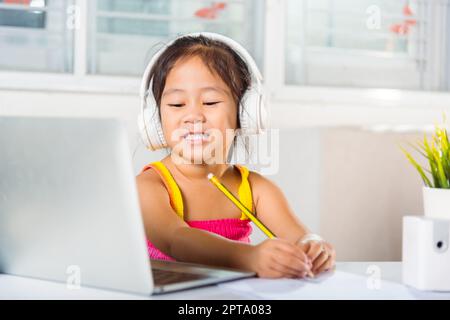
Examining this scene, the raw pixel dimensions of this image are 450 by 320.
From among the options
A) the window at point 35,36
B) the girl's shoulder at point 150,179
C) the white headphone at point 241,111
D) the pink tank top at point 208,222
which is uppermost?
the window at point 35,36

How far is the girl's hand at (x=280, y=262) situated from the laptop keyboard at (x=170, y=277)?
0.27ft

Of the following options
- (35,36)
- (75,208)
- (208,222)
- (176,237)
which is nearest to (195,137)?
(208,222)

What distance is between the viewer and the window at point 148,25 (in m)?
2.49

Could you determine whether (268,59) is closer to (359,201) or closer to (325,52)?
(325,52)

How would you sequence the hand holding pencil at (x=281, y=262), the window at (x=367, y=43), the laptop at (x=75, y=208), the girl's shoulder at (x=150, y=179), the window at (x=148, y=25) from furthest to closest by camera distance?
1. the window at (x=367, y=43)
2. the window at (x=148, y=25)
3. the girl's shoulder at (x=150, y=179)
4. the hand holding pencil at (x=281, y=262)
5. the laptop at (x=75, y=208)

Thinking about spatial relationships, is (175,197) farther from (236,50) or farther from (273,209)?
(236,50)

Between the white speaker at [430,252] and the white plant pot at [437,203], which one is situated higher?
the white plant pot at [437,203]

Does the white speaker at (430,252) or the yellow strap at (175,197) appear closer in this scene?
the white speaker at (430,252)

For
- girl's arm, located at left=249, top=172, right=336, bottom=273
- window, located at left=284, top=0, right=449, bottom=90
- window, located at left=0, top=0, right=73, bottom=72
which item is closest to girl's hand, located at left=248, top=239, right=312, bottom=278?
girl's arm, located at left=249, top=172, right=336, bottom=273

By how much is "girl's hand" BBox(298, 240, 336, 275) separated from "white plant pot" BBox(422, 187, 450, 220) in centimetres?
14

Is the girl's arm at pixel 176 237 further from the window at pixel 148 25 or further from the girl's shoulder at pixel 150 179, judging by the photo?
the window at pixel 148 25

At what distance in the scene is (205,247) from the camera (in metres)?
0.94

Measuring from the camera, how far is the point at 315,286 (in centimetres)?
78

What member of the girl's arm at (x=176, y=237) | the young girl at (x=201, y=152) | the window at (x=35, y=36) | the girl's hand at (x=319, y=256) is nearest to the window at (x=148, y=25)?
the window at (x=35, y=36)
